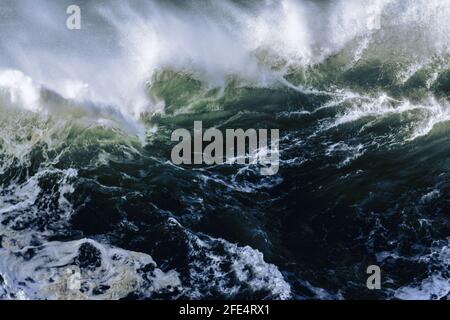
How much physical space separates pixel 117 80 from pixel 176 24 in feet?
7.59

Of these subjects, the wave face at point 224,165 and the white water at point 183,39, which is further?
the white water at point 183,39

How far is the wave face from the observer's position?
15602 mm

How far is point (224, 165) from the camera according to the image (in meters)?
17.7

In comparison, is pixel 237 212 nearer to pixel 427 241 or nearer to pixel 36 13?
pixel 427 241

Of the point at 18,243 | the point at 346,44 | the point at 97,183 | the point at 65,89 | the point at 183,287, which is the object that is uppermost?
the point at 346,44

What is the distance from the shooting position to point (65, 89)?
18.9 m

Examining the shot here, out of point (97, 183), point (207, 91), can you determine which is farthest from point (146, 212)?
point (207, 91)

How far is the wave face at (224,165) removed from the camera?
1560cm

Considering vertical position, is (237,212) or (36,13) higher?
(36,13)

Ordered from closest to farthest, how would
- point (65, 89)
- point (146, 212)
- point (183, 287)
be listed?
1. point (183, 287)
2. point (146, 212)
3. point (65, 89)

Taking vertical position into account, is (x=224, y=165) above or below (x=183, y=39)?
below

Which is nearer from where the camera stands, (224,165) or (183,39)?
(224,165)

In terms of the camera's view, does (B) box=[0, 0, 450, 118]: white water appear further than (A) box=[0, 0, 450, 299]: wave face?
Yes

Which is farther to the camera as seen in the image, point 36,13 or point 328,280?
point 36,13
